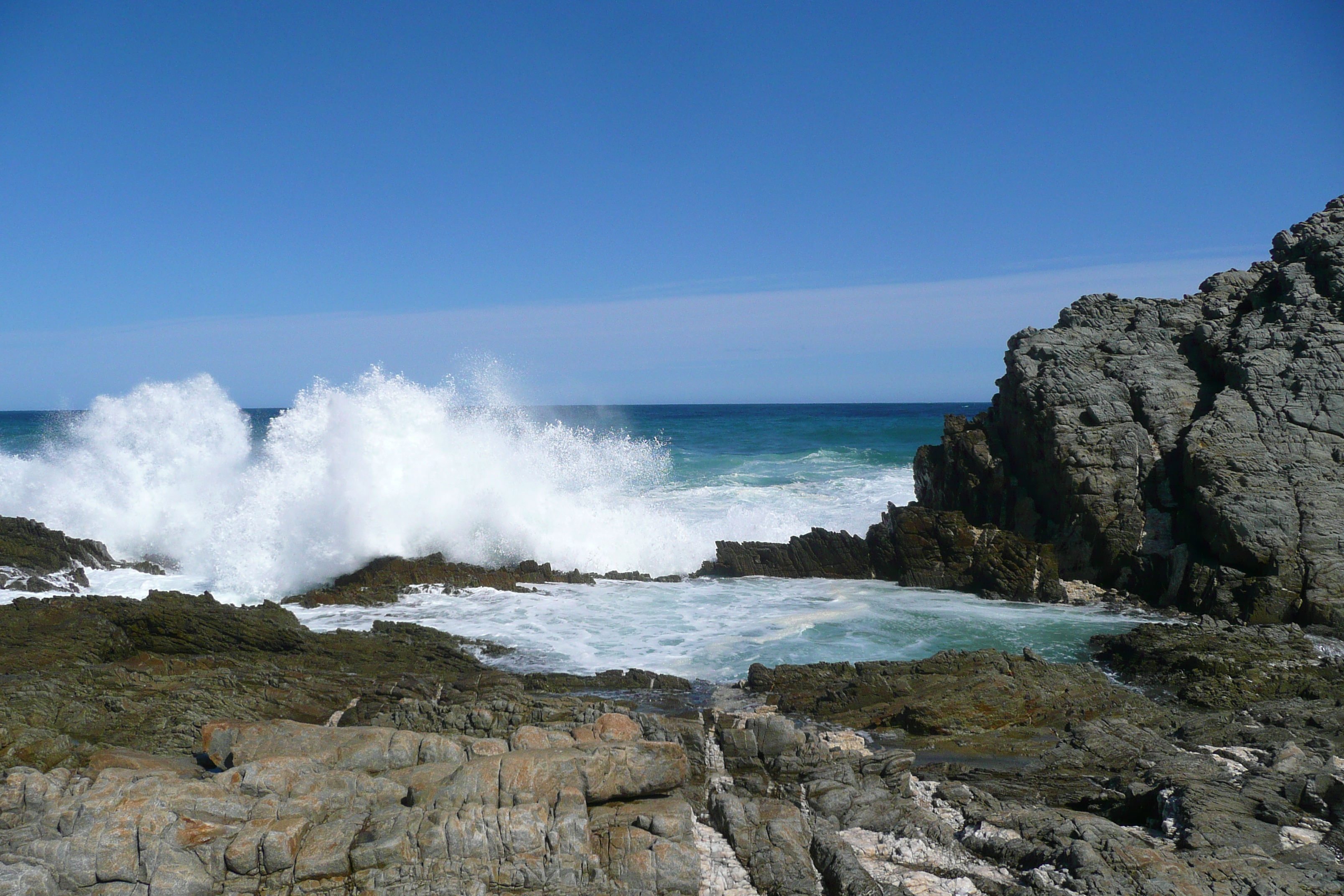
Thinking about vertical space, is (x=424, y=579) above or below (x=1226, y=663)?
below

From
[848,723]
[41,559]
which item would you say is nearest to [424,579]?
[41,559]

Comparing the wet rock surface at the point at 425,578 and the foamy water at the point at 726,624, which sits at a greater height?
the wet rock surface at the point at 425,578

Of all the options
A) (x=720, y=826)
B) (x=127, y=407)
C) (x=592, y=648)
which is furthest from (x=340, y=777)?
(x=127, y=407)

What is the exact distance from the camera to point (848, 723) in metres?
8.65

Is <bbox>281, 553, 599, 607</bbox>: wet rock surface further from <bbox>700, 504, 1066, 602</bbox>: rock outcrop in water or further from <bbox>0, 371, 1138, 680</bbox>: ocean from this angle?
<bbox>700, 504, 1066, 602</bbox>: rock outcrop in water

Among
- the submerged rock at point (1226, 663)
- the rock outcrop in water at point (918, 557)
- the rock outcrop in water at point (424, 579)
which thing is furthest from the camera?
the rock outcrop in water at point (918, 557)

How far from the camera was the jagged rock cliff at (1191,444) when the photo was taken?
12672 mm

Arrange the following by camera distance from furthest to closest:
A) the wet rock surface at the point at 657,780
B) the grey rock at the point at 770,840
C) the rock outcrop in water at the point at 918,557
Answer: the rock outcrop in water at the point at 918,557 < the grey rock at the point at 770,840 < the wet rock surface at the point at 657,780

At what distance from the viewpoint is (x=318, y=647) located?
10531 millimetres

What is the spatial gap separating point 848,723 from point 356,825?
5.25 meters

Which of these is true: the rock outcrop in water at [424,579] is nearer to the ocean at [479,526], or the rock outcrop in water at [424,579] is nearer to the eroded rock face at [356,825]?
the ocean at [479,526]

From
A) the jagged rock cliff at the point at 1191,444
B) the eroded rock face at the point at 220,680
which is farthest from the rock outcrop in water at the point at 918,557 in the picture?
the eroded rock face at the point at 220,680

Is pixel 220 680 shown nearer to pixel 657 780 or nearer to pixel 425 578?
pixel 657 780

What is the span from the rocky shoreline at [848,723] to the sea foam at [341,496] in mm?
1543
